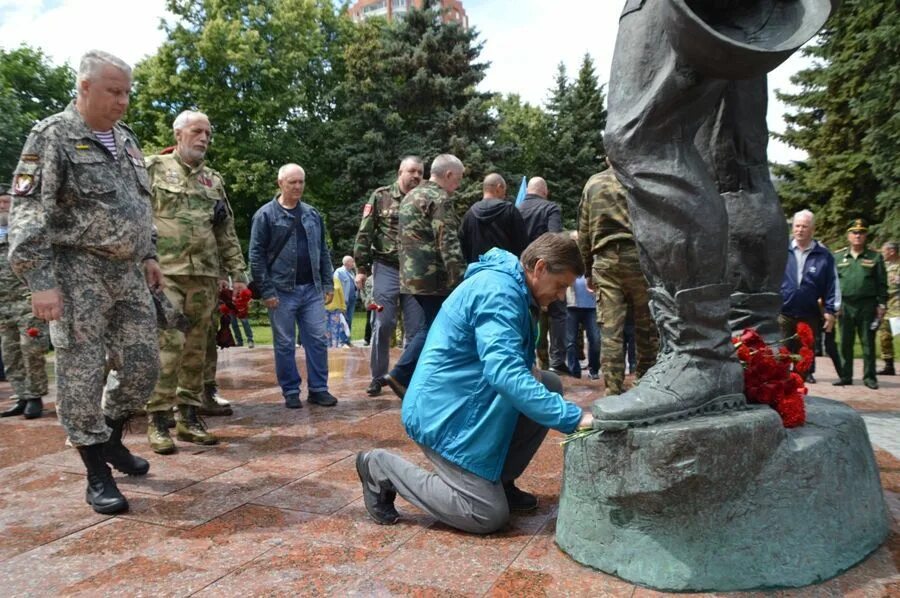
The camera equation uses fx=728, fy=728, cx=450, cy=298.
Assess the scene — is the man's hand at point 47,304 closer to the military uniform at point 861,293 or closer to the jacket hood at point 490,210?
the jacket hood at point 490,210

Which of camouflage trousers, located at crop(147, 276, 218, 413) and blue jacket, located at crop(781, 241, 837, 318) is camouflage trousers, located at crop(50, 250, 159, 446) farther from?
blue jacket, located at crop(781, 241, 837, 318)

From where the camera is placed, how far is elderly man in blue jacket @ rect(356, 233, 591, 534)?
291cm

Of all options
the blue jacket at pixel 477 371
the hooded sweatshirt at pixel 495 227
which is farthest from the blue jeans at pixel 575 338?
the blue jacket at pixel 477 371

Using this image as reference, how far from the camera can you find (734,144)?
3.19 m

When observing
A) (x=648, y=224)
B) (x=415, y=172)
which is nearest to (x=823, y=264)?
(x=415, y=172)

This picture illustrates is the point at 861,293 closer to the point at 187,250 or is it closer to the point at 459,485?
the point at 459,485

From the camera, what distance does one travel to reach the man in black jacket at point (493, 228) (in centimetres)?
638

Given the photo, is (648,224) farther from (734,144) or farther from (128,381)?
(128,381)

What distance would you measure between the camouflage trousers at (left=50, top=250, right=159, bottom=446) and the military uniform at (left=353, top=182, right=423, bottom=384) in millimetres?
2833

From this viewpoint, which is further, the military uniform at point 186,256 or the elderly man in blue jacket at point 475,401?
the military uniform at point 186,256

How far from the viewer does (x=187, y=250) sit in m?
5.03

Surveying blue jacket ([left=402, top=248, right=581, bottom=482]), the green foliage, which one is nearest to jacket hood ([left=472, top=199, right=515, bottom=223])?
blue jacket ([left=402, top=248, right=581, bottom=482])

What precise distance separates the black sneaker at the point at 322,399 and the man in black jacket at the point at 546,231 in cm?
235

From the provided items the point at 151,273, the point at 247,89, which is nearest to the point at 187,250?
the point at 151,273
